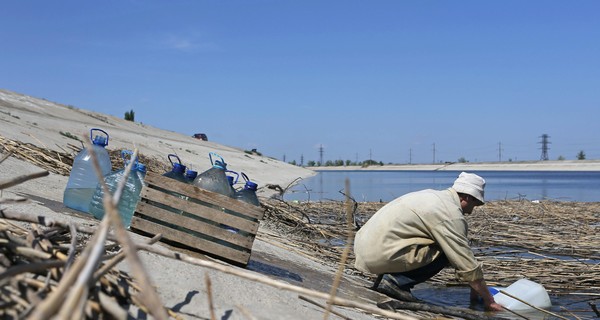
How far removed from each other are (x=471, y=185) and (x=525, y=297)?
120 cm

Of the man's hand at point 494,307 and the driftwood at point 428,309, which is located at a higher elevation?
the driftwood at point 428,309

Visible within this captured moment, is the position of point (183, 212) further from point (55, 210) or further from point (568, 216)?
point (568, 216)

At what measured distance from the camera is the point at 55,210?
486cm

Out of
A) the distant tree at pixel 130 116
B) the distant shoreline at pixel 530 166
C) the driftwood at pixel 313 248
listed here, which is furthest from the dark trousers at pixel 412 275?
the distant shoreline at pixel 530 166

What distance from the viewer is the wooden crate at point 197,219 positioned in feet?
14.8

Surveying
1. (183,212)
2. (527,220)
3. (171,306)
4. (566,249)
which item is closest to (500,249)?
(566,249)

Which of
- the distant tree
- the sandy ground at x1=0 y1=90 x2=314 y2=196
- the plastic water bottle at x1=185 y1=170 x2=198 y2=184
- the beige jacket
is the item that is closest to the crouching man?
the beige jacket

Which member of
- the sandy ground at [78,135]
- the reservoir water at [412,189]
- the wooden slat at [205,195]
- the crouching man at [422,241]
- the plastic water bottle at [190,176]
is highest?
the sandy ground at [78,135]

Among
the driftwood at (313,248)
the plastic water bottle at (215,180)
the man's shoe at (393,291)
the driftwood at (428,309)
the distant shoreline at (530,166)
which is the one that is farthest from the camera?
the distant shoreline at (530,166)

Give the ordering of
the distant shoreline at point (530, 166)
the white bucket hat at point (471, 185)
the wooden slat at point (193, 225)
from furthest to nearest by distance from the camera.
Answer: the distant shoreline at point (530, 166), the white bucket hat at point (471, 185), the wooden slat at point (193, 225)

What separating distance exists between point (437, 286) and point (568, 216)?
761 centimetres

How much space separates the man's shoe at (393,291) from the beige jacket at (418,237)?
119 millimetres

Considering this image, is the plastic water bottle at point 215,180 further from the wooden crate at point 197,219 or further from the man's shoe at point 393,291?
the man's shoe at point 393,291

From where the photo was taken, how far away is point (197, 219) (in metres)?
4.57
